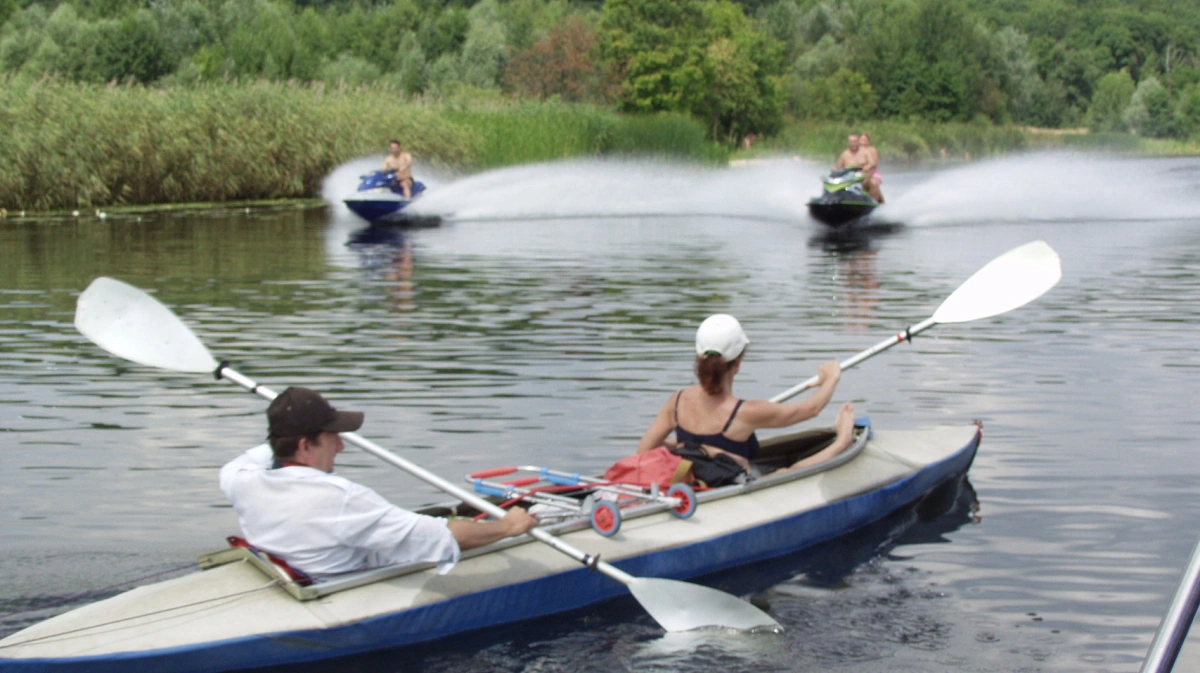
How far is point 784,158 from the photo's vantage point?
67312mm

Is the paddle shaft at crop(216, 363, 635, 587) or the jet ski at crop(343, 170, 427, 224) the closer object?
the paddle shaft at crop(216, 363, 635, 587)

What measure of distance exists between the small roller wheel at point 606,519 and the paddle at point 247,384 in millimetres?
237

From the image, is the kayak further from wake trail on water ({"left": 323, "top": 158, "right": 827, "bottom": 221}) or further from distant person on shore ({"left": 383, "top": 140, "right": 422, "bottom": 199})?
wake trail on water ({"left": 323, "top": 158, "right": 827, "bottom": 221})

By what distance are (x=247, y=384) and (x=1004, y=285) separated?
469cm

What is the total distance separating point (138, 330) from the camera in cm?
771

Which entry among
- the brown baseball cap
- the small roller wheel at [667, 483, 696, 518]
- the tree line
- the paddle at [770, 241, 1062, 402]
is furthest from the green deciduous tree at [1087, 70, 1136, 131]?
the brown baseball cap

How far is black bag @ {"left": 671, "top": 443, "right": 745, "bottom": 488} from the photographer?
7.50 metres

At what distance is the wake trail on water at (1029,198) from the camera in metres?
32.4

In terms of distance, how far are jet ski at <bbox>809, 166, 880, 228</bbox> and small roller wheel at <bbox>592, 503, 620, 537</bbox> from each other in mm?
20549

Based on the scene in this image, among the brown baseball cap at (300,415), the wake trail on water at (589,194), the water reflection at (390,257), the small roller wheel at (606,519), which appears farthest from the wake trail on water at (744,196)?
the brown baseball cap at (300,415)

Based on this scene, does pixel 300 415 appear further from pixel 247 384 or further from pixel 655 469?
pixel 655 469

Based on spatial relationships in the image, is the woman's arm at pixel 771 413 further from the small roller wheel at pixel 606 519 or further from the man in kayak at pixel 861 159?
the man in kayak at pixel 861 159

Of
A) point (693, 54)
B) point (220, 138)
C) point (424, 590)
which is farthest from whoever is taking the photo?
point (693, 54)

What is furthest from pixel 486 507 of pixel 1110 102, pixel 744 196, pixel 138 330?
pixel 1110 102
